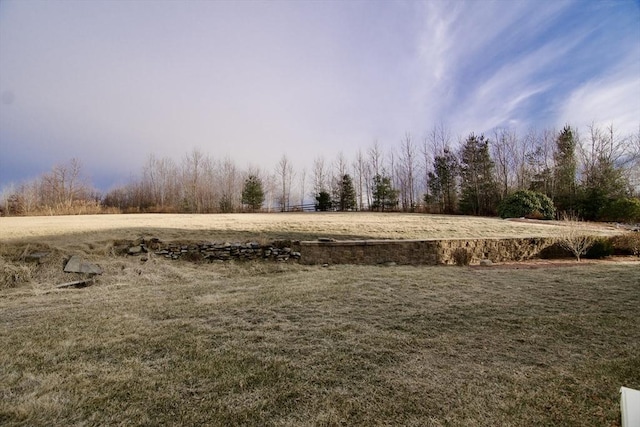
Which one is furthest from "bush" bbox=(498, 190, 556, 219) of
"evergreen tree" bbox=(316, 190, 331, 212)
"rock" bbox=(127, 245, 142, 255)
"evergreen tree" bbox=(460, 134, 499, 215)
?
"rock" bbox=(127, 245, 142, 255)

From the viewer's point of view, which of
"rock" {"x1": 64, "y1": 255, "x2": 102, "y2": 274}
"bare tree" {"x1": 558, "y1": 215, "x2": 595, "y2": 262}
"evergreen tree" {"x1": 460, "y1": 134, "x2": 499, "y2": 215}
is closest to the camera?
"rock" {"x1": 64, "y1": 255, "x2": 102, "y2": 274}

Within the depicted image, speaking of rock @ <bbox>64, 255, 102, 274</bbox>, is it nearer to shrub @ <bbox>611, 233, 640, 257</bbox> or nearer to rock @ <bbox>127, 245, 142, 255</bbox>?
rock @ <bbox>127, 245, 142, 255</bbox>

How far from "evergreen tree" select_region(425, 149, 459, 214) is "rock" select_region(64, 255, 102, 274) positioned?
975 inches

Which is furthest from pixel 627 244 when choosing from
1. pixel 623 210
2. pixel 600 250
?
pixel 623 210

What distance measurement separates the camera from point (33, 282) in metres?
5.77

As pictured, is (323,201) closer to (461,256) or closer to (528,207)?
(528,207)

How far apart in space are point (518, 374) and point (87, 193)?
37423 mm

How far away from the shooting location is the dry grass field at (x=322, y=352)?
2021mm

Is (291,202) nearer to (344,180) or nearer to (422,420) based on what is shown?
(344,180)

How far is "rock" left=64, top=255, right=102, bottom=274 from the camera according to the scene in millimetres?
6302

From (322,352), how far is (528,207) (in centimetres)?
1891

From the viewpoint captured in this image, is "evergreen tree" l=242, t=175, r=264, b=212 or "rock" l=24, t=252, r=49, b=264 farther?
"evergreen tree" l=242, t=175, r=264, b=212

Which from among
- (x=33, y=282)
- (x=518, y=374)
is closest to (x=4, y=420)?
(x=518, y=374)

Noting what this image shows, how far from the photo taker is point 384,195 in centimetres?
2850
